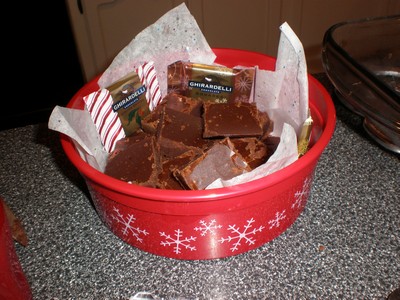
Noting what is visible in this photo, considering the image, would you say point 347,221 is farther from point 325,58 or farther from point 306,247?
point 325,58

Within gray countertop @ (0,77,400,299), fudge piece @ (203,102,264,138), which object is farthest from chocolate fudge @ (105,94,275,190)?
gray countertop @ (0,77,400,299)

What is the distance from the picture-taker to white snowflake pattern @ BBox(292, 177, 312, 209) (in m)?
0.68

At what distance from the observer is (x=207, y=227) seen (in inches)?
24.9

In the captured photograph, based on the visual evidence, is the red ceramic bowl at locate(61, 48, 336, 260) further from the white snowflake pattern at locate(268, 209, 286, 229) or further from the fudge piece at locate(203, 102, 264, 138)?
the fudge piece at locate(203, 102, 264, 138)

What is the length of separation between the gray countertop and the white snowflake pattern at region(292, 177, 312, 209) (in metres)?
0.06

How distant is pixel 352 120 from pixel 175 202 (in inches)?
22.8

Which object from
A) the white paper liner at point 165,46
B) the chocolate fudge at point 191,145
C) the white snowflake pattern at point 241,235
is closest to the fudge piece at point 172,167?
the chocolate fudge at point 191,145

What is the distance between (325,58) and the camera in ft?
2.85

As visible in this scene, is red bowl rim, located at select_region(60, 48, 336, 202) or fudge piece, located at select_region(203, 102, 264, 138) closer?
red bowl rim, located at select_region(60, 48, 336, 202)

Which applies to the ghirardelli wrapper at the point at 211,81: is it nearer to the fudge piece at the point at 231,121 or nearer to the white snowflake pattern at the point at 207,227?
the fudge piece at the point at 231,121

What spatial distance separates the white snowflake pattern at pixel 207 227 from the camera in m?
0.63

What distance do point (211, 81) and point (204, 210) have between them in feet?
1.36

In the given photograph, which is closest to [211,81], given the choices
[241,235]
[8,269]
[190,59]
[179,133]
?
[190,59]

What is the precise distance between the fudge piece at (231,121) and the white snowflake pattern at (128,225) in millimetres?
236
